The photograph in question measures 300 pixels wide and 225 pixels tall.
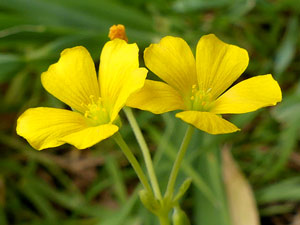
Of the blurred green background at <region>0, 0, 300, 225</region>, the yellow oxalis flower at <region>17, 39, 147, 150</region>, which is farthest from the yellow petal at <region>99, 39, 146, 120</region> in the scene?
the blurred green background at <region>0, 0, 300, 225</region>

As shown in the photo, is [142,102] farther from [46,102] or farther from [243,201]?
[46,102]

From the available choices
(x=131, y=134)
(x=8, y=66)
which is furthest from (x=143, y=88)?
(x=131, y=134)

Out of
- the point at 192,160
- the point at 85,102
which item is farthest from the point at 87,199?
the point at 85,102

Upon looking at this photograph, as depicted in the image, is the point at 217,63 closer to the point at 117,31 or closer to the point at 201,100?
the point at 201,100

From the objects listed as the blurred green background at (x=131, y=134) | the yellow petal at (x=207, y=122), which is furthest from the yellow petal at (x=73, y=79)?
the blurred green background at (x=131, y=134)

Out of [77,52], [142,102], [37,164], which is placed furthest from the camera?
[37,164]

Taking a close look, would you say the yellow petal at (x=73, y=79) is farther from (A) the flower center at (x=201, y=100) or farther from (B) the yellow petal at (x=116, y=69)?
(A) the flower center at (x=201, y=100)
